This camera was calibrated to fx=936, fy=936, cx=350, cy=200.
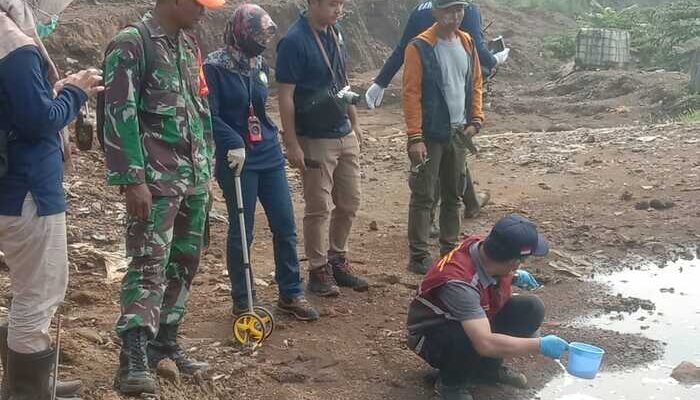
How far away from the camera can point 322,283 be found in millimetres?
5785

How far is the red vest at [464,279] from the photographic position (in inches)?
171

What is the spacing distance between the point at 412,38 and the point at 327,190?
1961mm

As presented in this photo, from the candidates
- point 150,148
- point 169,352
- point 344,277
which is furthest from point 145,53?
point 344,277

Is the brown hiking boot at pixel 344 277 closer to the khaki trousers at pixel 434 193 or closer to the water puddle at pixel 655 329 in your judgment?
the khaki trousers at pixel 434 193

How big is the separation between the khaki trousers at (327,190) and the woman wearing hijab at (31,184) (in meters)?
2.12

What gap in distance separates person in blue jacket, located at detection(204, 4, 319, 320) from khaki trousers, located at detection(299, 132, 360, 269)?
35cm

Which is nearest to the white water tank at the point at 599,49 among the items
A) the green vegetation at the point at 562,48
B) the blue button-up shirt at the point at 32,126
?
the green vegetation at the point at 562,48

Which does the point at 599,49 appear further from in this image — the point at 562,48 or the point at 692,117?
the point at 692,117

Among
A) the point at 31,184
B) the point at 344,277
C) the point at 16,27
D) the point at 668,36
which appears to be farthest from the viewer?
the point at 668,36

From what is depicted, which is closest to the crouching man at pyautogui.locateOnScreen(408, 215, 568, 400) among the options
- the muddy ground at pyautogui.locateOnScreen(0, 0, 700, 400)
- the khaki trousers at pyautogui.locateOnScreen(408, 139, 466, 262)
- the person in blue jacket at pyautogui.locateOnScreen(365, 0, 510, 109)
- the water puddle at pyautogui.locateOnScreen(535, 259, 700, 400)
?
the muddy ground at pyautogui.locateOnScreen(0, 0, 700, 400)

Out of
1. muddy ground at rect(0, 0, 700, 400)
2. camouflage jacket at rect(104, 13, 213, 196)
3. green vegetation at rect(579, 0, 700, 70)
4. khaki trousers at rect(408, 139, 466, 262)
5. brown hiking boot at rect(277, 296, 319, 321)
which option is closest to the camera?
camouflage jacket at rect(104, 13, 213, 196)

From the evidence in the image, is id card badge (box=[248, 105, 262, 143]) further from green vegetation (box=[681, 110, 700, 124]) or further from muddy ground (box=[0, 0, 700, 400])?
green vegetation (box=[681, 110, 700, 124])

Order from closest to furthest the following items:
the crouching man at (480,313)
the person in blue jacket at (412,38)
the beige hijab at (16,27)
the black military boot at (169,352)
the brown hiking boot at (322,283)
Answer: the beige hijab at (16,27) < the crouching man at (480,313) < the black military boot at (169,352) < the brown hiking boot at (322,283) < the person in blue jacket at (412,38)

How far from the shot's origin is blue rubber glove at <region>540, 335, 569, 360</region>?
3.92 metres
